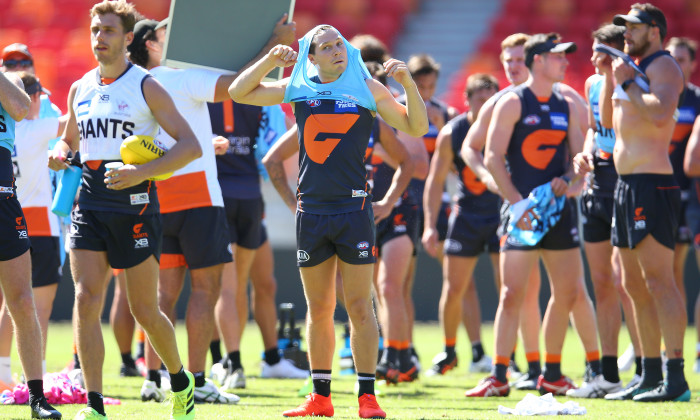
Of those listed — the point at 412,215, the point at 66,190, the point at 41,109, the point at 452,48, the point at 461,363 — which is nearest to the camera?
the point at 66,190

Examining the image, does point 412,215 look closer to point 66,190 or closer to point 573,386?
point 573,386

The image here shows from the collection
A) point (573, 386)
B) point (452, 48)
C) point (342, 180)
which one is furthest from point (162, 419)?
point (452, 48)

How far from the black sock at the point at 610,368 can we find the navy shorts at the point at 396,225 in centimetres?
199

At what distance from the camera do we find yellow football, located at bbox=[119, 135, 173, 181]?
5145mm

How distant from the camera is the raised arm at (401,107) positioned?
5.52 metres

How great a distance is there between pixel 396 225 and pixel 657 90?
2607 millimetres

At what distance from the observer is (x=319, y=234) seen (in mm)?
5609

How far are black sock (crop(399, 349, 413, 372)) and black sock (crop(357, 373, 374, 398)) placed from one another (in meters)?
2.42

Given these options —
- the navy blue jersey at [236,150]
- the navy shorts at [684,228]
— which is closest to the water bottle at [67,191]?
the navy blue jersey at [236,150]

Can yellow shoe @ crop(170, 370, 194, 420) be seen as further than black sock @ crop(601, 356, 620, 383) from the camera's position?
No

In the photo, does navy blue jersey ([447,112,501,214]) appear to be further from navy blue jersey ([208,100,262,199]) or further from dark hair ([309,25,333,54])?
dark hair ([309,25,333,54])

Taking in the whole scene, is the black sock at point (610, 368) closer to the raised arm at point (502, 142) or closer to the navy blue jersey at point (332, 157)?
the raised arm at point (502, 142)

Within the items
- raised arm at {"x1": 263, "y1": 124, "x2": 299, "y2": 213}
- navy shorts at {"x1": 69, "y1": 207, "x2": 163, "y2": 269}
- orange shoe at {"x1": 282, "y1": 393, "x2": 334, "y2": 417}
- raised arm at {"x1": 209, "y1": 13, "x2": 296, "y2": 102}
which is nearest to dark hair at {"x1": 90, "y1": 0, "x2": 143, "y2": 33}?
raised arm at {"x1": 209, "y1": 13, "x2": 296, "y2": 102}

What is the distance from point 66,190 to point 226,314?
7.83 ft
